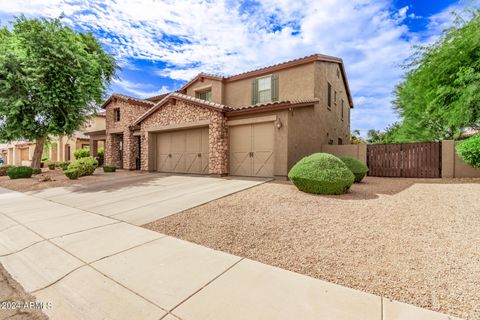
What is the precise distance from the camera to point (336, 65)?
1600 centimetres

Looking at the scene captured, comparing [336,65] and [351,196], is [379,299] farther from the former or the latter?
[336,65]

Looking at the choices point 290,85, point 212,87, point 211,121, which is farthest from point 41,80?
point 290,85

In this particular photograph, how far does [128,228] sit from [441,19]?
16.8m

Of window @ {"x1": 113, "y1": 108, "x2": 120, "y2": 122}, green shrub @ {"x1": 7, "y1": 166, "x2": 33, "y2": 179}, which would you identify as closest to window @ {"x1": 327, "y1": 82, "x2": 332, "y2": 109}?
window @ {"x1": 113, "y1": 108, "x2": 120, "y2": 122}

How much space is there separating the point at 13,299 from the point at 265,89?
44.9ft

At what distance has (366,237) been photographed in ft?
13.3

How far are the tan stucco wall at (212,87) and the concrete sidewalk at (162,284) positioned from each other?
12686 millimetres

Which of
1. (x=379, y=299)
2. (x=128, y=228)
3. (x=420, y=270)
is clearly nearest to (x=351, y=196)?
(x=420, y=270)

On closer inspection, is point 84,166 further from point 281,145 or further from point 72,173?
point 281,145

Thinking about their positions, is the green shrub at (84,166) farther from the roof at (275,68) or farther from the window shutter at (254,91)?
the window shutter at (254,91)

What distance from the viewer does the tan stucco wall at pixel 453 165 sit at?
10445 millimetres

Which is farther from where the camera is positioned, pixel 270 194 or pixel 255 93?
pixel 255 93

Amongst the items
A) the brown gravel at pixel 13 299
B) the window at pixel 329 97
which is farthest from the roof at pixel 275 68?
the brown gravel at pixel 13 299

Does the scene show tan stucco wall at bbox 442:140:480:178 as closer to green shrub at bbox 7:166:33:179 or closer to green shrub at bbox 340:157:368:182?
green shrub at bbox 340:157:368:182
